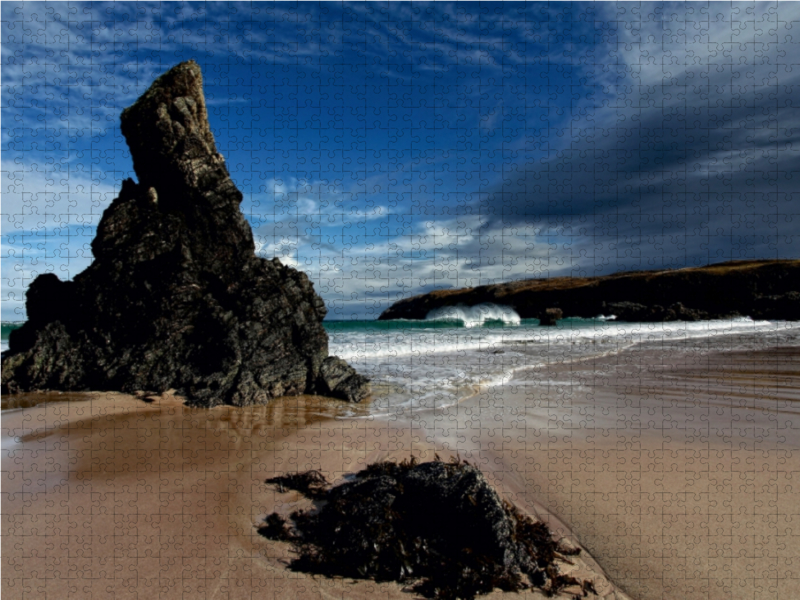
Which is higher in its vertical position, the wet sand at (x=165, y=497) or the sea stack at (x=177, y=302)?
the sea stack at (x=177, y=302)

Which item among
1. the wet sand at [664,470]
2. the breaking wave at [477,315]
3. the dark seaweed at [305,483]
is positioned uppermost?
the breaking wave at [477,315]

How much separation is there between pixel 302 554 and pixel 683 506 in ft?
13.4

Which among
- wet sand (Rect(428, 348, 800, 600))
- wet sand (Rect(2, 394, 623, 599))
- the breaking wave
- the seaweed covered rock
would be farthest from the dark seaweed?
the breaking wave

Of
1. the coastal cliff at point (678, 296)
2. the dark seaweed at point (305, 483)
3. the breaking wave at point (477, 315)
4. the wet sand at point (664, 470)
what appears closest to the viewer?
the wet sand at point (664, 470)

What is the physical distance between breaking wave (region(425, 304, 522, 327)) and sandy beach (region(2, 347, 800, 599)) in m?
54.8

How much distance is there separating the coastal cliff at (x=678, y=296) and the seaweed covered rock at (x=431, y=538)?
5245 centimetres

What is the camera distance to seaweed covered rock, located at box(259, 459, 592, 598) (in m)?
3.56

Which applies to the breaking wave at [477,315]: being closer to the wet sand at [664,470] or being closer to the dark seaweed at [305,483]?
the wet sand at [664,470]

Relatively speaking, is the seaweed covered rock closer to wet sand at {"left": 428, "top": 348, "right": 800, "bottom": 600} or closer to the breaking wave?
wet sand at {"left": 428, "top": 348, "right": 800, "bottom": 600}

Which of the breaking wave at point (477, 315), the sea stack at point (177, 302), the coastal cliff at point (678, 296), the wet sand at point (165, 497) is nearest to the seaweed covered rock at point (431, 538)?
the wet sand at point (165, 497)

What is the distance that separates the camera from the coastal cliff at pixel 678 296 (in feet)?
174

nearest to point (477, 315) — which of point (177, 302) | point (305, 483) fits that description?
point (177, 302)

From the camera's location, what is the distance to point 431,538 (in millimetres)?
3877

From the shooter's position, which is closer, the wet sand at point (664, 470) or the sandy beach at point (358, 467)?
the sandy beach at point (358, 467)
